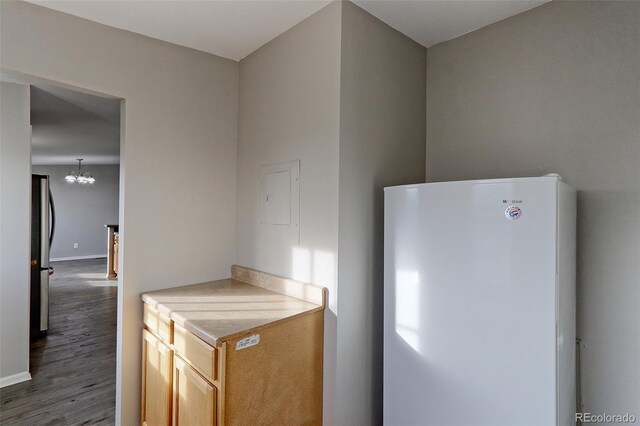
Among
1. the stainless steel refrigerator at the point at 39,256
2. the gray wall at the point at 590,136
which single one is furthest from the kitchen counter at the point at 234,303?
the stainless steel refrigerator at the point at 39,256

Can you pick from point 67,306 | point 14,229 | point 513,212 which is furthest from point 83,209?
point 513,212

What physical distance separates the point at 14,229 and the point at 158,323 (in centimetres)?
180

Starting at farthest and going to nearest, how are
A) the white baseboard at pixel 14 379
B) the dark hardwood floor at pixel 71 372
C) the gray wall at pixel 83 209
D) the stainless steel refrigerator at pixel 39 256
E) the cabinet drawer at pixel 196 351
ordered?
1. the gray wall at pixel 83 209
2. the stainless steel refrigerator at pixel 39 256
3. the white baseboard at pixel 14 379
4. the dark hardwood floor at pixel 71 372
5. the cabinet drawer at pixel 196 351

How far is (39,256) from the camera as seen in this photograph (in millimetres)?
3438

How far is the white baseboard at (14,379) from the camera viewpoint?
8.45 ft

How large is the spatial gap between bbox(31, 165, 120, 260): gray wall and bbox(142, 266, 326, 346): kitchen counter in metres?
8.50

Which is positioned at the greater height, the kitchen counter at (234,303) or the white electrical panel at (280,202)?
the white electrical panel at (280,202)

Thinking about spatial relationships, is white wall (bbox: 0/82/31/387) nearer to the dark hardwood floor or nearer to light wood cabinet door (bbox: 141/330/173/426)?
the dark hardwood floor

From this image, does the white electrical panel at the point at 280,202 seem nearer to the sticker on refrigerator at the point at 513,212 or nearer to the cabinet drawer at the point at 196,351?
the cabinet drawer at the point at 196,351

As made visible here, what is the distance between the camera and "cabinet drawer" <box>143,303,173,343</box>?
5.66ft

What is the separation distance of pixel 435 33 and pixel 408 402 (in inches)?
80.8

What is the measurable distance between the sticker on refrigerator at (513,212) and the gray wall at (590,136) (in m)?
0.57

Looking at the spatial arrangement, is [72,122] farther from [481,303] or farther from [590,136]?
[590,136]

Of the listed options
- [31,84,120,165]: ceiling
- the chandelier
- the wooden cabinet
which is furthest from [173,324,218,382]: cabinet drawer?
the chandelier
